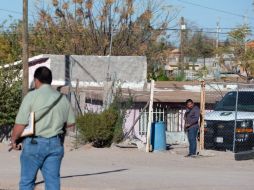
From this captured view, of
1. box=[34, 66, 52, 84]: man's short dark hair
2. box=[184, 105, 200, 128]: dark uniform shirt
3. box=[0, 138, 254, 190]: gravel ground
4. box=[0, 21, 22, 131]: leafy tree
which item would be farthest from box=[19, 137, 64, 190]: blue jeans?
box=[0, 21, 22, 131]: leafy tree

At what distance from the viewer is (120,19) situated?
42281 mm

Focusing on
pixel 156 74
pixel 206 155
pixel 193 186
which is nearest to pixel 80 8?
pixel 156 74

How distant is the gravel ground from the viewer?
509 inches

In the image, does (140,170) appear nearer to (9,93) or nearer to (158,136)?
(158,136)

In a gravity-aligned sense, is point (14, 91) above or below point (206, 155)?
above

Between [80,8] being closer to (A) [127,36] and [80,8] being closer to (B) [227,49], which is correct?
(A) [127,36]

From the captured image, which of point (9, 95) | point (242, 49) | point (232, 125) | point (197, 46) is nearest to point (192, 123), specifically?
point (232, 125)

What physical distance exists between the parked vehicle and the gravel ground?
60 cm

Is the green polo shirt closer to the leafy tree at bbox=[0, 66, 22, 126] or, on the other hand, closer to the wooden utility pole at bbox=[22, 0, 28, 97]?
the wooden utility pole at bbox=[22, 0, 28, 97]

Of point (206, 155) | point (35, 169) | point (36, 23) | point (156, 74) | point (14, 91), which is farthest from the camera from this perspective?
point (156, 74)

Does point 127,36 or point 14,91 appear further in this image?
point 127,36

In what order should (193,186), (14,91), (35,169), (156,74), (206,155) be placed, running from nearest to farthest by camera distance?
(35,169), (193,186), (206,155), (14,91), (156,74)

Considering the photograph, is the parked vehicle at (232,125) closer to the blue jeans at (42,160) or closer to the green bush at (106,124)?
the green bush at (106,124)

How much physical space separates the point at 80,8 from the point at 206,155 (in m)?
24.0
